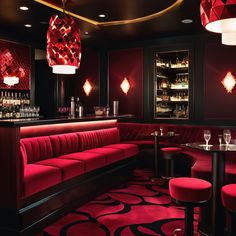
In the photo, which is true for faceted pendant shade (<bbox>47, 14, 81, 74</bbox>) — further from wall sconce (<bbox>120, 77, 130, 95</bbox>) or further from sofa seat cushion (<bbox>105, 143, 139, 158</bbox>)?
wall sconce (<bbox>120, 77, 130, 95</bbox>)

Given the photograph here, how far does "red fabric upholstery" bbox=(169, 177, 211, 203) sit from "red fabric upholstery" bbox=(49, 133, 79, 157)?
2.10 meters

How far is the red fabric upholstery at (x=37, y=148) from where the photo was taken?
12.8 ft

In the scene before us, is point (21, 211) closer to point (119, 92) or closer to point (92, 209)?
point (92, 209)

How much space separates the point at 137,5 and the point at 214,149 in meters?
3.36

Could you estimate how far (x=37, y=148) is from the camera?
4.04m

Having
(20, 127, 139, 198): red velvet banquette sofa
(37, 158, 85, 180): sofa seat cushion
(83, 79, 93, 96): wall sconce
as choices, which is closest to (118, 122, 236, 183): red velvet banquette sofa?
(20, 127, 139, 198): red velvet banquette sofa

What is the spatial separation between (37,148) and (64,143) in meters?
0.65

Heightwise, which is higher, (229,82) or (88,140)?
(229,82)

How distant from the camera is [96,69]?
27.7 ft

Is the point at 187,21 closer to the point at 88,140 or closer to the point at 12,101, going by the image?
the point at 88,140

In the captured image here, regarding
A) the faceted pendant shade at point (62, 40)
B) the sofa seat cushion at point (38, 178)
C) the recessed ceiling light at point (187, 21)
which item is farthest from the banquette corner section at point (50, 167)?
the recessed ceiling light at point (187, 21)

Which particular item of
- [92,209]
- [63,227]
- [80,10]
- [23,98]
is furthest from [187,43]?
[63,227]

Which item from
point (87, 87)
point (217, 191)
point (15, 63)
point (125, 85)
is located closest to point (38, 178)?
point (217, 191)

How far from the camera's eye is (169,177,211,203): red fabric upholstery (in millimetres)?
2750
